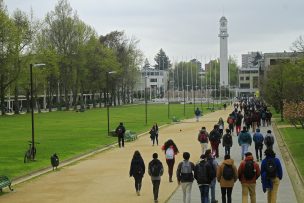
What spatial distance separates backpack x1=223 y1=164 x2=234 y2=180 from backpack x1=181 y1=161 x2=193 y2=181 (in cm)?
123

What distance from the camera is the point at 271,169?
14.8m

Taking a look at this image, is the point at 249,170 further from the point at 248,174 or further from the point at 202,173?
the point at 202,173

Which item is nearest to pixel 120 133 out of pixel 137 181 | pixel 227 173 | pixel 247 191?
pixel 137 181

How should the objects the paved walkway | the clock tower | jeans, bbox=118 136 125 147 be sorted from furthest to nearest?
the clock tower < jeans, bbox=118 136 125 147 < the paved walkway

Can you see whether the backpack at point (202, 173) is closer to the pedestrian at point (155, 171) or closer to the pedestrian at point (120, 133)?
the pedestrian at point (155, 171)

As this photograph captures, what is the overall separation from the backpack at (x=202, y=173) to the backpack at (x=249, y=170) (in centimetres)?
103

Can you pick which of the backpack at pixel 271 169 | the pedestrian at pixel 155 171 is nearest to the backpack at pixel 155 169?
the pedestrian at pixel 155 171

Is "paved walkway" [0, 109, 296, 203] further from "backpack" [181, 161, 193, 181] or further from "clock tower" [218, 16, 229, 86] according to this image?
"clock tower" [218, 16, 229, 86]

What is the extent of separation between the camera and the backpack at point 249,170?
578 inches

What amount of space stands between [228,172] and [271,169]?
1140 millimetres

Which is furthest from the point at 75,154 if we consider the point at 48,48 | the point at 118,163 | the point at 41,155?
the point at 48,48

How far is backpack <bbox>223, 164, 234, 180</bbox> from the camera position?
14711 mm

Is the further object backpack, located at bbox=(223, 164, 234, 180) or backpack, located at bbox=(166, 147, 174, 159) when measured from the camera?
backpack, located at bbox=(166, 147, 174, 159)

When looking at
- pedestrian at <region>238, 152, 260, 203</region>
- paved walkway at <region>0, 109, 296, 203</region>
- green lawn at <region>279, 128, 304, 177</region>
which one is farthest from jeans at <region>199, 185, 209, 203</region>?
green lawn at <region>279, 128, 304, 177</region>
